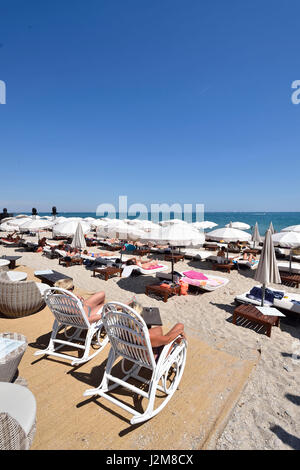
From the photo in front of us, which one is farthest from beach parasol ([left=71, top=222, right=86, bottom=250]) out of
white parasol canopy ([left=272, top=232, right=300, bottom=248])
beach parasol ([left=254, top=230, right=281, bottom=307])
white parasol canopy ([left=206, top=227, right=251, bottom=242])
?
white parasol canopy ([left=272, top=232, right=300, bottom=248])

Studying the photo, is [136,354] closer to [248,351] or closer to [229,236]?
[248,351]

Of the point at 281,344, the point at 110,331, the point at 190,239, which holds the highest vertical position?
the point at 190,239

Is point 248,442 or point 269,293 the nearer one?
point 248,442

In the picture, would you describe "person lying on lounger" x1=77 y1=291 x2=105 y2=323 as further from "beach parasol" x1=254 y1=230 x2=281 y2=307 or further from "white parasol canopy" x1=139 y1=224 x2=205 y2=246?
"beach parasol" x1=254 y1=230 x2=281 y2=307

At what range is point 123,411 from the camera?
270 centimetres

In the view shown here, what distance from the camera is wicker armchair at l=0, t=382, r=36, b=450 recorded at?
1454mm

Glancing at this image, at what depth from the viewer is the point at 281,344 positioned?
185 inches

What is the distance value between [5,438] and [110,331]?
4.95ft

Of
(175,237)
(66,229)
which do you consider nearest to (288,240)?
(175,237)

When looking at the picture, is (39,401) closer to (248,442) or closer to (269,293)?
(248,442)

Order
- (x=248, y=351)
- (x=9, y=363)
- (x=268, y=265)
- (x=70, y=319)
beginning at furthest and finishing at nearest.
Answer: (x=268, y=265) < (x=248, y=351) < (x=70, y=319) < (x=9, y=363)

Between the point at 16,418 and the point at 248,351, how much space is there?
4005mm
